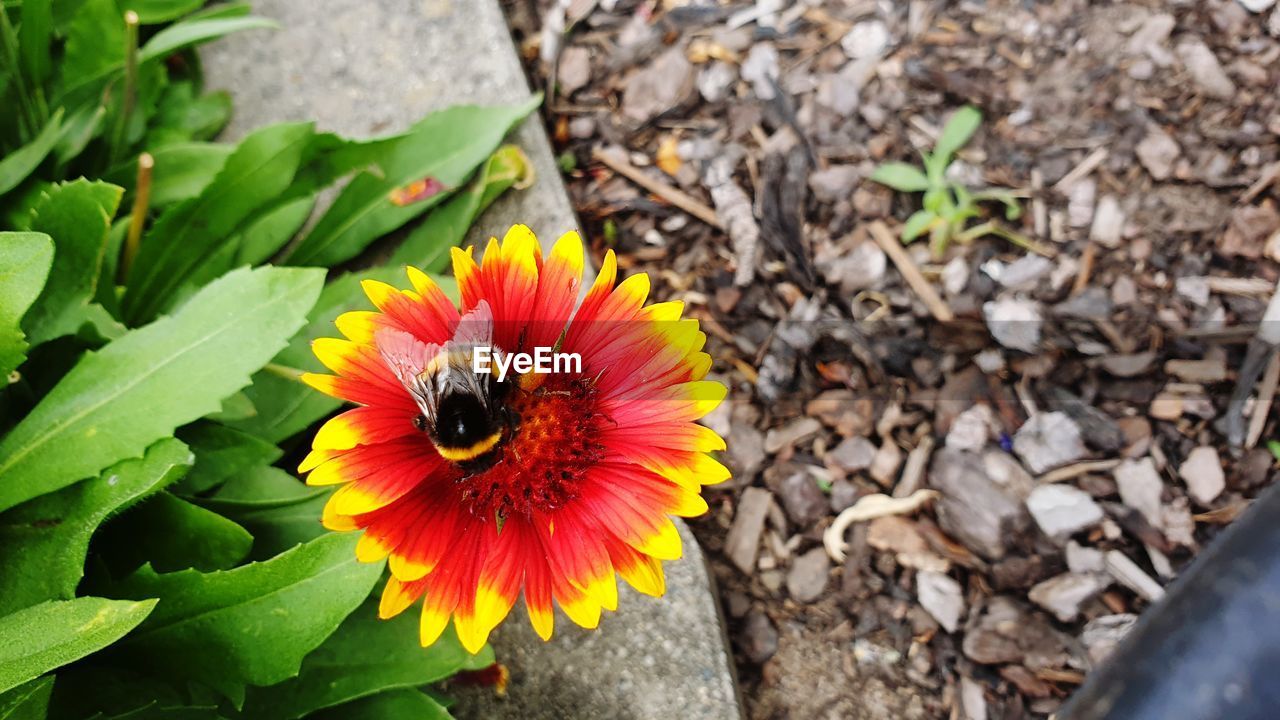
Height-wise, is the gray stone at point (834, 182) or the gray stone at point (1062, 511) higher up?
the gray stone at point (834, 182)

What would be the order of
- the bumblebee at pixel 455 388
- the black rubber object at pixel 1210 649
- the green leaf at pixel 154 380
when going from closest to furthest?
the black rubber object at pixel 1210 649 → the bumblebee at pixel 455 388 → the green leaf at pixel 154 380

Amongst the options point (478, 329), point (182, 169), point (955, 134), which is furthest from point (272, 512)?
point (955, 134)

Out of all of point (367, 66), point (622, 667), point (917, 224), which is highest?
point (367, 66)

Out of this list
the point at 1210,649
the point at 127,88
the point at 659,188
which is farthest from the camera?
the point at 659,188

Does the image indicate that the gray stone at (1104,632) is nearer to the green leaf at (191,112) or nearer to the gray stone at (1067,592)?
the gray stone at (1067,592)

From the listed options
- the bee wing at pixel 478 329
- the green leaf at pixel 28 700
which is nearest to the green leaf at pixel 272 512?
the green leaf at pixel 28 700

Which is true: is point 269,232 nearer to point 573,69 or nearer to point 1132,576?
point 573,69

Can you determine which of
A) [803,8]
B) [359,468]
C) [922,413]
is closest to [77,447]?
[359,468]
